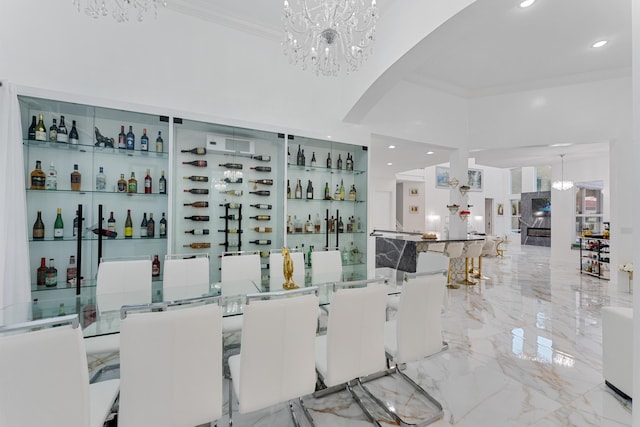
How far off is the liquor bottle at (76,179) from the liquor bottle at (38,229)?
372 mm

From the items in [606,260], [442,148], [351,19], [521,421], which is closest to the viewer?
[521,421]

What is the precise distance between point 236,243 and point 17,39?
285 centimetres

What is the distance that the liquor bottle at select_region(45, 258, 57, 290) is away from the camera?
2.69 metres

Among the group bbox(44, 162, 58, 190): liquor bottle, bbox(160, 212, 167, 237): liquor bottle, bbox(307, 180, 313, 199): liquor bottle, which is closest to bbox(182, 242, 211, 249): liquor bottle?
bbox(160, 212, 167, 237): liquor bottle

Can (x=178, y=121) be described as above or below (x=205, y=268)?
above

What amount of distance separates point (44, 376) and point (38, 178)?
2520 mm

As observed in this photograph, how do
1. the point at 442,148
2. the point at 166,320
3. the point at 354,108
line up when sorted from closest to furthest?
the point at 166,320 < the point at 354,108 < the point at 442,148

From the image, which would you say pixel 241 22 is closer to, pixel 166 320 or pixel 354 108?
pixel 354 108

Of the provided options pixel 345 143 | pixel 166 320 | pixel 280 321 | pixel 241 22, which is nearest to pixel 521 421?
pixel 280 321

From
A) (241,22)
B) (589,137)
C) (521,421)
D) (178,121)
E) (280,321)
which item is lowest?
(521,421)

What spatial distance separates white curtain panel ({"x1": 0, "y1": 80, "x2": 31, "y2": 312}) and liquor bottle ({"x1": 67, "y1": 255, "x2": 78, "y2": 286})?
0.94 feet

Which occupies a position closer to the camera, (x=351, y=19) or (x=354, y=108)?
(x=351, y=19)

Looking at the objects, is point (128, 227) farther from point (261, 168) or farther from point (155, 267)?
point (261, 168)

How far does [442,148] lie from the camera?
18.2ft
